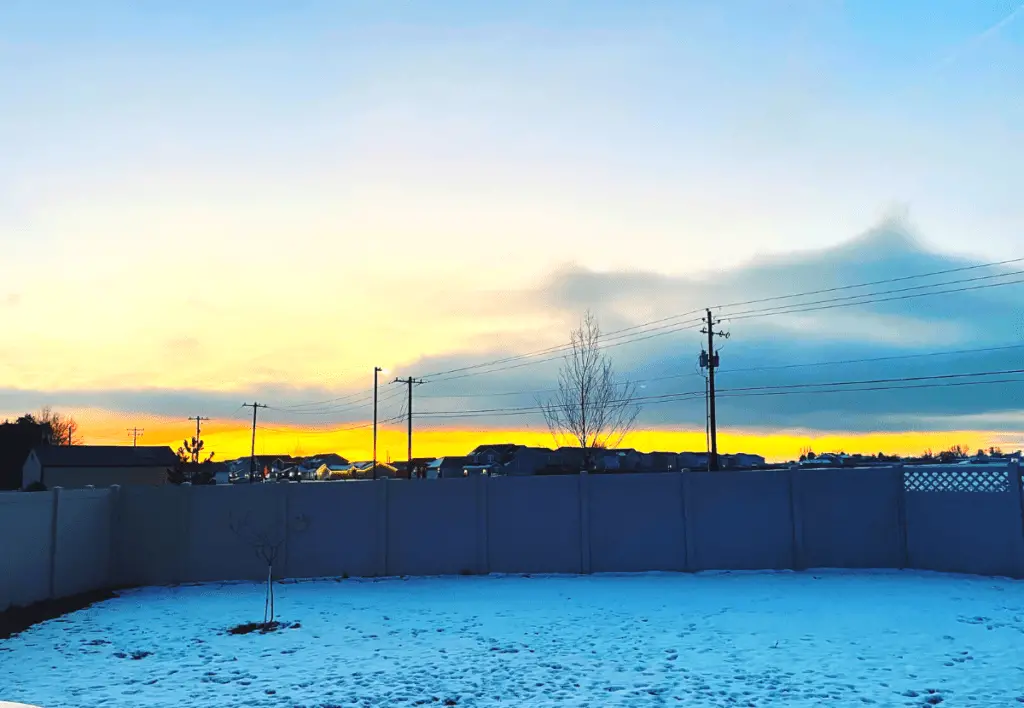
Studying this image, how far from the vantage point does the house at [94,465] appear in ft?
203

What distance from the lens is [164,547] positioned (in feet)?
52.7

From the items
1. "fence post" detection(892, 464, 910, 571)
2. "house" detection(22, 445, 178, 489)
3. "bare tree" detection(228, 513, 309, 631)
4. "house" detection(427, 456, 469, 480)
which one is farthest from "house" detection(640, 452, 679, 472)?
"bare tree" detection(228, 513, 309, 631)

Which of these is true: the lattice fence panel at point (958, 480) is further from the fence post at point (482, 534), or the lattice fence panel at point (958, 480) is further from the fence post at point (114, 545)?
the fence post at point (114, 545)

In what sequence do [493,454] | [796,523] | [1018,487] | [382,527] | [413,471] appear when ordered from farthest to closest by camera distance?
[493,454] → [413,471] → [382,527] → [796,523] → [1018,487]

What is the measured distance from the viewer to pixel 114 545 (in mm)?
16062

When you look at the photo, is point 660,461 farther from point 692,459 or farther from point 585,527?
point 585,527

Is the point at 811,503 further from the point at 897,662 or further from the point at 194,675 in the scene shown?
the point at 194,675

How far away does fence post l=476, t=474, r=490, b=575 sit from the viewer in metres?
16.1

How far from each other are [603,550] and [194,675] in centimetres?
883

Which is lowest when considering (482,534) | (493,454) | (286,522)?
(482,534)

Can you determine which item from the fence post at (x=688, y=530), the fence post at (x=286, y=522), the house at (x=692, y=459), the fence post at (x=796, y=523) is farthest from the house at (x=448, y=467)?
the fence post at (x=796, y=523)

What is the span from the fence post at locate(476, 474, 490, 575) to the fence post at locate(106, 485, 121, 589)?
6.85 m

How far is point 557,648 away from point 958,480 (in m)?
8.68

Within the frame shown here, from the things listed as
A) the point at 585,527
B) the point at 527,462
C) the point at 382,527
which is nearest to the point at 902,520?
the point at 585,527
